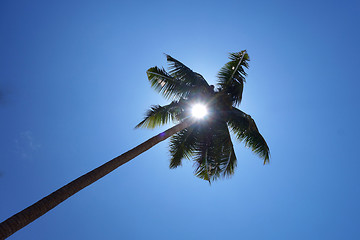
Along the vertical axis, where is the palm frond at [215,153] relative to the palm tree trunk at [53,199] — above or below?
above

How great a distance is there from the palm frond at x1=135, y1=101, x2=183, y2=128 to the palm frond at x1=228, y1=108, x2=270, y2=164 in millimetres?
2744

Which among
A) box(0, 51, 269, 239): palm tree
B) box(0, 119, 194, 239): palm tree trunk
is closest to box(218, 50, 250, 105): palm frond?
box(0, 51, 269, 239): palm tree

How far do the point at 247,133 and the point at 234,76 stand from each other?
10.4ft

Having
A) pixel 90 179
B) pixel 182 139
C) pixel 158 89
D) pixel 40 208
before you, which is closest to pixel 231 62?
pixel 158 89

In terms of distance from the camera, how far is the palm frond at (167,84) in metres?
10.7

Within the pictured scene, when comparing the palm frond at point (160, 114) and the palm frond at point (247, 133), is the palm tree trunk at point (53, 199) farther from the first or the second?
the palm frond at point (247, 133)

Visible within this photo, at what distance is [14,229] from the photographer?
3539mm

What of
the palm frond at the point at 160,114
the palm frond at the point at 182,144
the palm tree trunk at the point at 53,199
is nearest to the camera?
the palm tree trunk at the point at 53,199

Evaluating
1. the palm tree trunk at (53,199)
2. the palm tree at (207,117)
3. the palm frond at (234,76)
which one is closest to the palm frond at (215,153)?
the palm tree at (207,117)

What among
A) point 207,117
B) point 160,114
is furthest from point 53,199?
point 207,117

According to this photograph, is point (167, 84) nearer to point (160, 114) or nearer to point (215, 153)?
point (160, 114)

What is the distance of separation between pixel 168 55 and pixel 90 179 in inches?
299

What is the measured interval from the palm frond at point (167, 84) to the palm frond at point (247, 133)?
2641 millimetres

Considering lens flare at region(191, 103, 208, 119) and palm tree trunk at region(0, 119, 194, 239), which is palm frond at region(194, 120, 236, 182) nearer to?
Answer: lens flare at region(191, 103, 208, 119)
